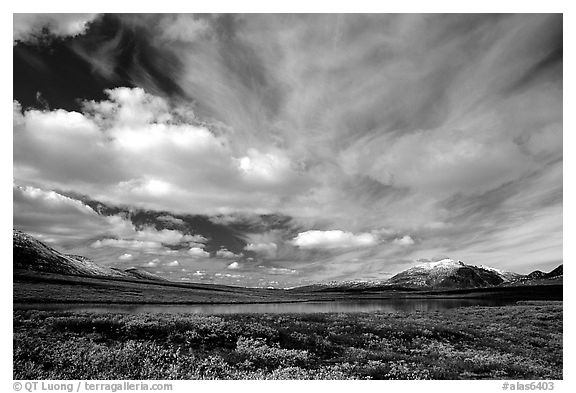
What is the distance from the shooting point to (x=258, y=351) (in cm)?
2162

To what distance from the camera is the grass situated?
1948 cm

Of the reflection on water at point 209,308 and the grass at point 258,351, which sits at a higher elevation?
the grass at point 258,351

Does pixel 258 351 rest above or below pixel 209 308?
above

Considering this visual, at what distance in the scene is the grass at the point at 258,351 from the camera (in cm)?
1948

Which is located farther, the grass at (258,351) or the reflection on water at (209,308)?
the reflection on water at (209,308)

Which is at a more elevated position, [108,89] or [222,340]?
[108,89]

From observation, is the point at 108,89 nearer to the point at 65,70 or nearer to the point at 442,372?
the point at 65,70

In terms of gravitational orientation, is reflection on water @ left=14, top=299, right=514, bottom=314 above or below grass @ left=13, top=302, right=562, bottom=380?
below

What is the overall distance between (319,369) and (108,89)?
84.7ft

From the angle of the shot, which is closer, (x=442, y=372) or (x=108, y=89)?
(x=442, y=372)
